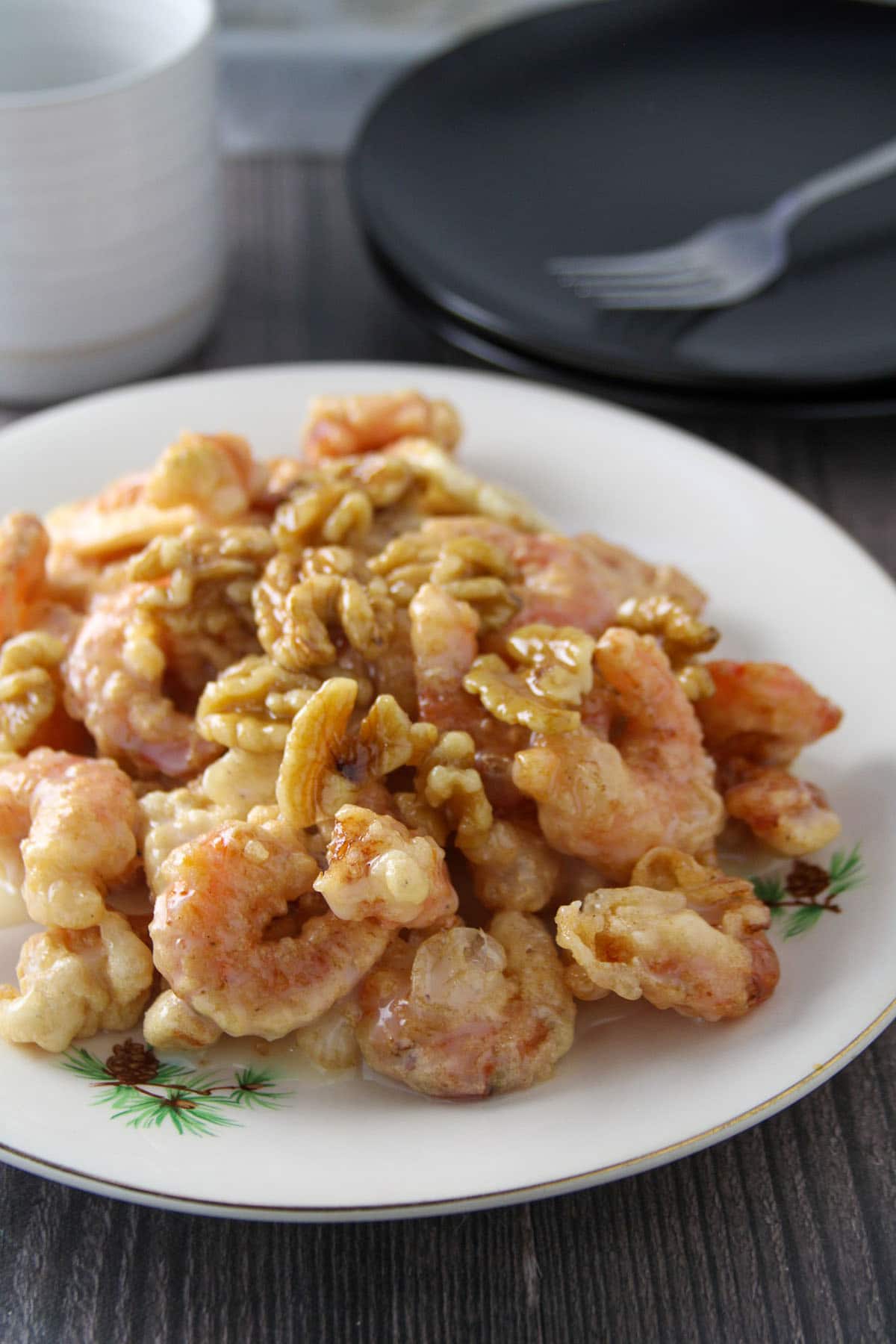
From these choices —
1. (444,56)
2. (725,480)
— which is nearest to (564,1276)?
(725,480)

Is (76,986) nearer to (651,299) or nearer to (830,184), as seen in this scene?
(651,299)

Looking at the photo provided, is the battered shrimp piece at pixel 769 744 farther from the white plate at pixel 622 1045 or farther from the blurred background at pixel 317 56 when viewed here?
the blurred background at pixel 317 56

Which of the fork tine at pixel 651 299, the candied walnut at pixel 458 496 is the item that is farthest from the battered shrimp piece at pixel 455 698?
the fork tine at pixel 651 299

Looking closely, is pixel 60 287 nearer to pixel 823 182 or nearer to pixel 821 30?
pixel 823 182

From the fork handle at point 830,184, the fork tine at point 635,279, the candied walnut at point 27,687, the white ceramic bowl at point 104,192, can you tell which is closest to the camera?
the candied walnut at point 27,687

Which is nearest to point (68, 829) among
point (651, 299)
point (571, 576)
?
point (571, 576)

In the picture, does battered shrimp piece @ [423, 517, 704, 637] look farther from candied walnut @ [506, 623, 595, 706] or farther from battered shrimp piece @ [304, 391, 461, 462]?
battered shrimp piece @ [304, 391, 461, 462]
